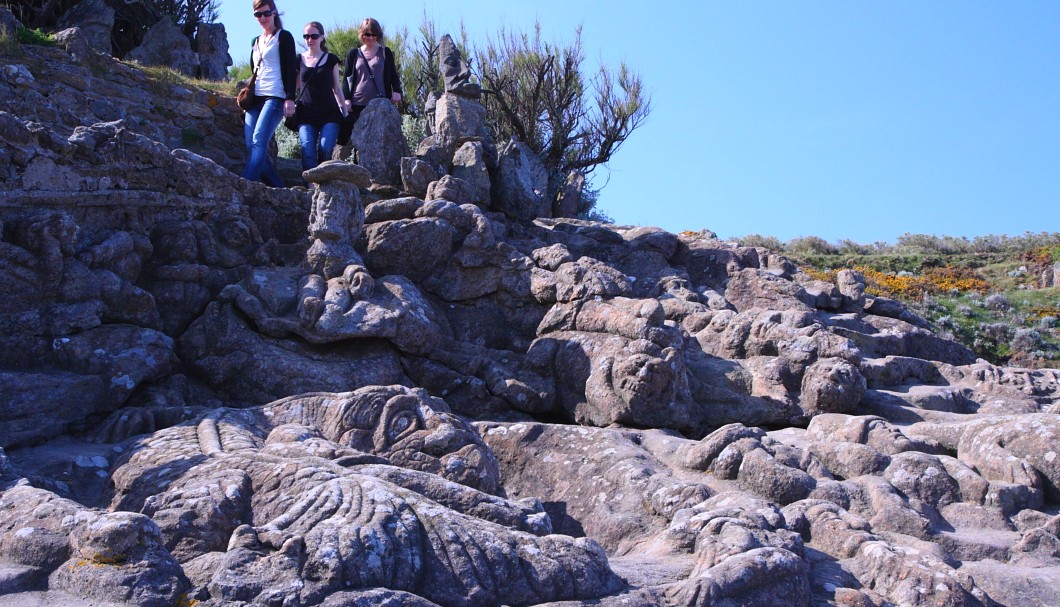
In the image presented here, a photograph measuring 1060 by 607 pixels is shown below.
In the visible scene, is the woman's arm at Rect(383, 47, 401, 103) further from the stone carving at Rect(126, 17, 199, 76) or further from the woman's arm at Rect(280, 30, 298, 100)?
the stone carving at Rect(126, 17, 199, 76)

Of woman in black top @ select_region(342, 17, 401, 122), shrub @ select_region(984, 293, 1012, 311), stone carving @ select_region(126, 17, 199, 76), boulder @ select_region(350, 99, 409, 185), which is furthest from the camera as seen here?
stone carving @ select_region(126, 17, 199, 76)

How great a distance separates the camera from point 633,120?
19.7m

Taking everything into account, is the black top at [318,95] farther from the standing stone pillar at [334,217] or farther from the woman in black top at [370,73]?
the standing stone pillar at [334,217]

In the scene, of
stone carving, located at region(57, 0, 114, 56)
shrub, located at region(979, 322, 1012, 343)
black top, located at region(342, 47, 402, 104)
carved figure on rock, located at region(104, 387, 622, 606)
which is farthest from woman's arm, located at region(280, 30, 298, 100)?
shrub, located at region(979, 322, 1012, 343)

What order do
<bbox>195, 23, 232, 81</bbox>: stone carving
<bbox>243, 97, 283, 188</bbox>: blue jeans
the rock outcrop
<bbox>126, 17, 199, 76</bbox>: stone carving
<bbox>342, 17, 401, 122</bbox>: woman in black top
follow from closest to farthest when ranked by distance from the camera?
the rock outcrop
<bbox>243, 97, 283, 188</bbox>: blue jeans
<bbox>342, 17, 401, 122</bbox>: woman in black top
<bbox>126, 17, 199, 76</bbox>: stone carving
<bbox>195, 23, 232, 81</bbox>: stone carving

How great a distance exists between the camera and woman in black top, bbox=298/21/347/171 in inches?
412

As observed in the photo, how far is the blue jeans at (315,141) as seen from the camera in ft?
33.8

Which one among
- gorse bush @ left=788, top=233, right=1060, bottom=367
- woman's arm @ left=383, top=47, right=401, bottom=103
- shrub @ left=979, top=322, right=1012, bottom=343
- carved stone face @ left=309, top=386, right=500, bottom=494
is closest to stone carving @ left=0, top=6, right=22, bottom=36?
woman's arm @ left=383, top=47, right=401, bottom=103

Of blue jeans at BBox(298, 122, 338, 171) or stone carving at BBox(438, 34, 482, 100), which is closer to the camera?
blue jeans at BBox(298, 122, 338, 171)

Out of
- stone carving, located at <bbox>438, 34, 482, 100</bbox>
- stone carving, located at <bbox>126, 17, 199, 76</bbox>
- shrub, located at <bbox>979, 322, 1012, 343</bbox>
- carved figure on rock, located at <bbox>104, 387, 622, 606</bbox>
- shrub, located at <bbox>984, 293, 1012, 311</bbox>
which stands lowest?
carved figure on rock, located at <bbox>104, 387, 622, 606</bbox>

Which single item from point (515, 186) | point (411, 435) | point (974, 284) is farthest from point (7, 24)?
point (974, 284)

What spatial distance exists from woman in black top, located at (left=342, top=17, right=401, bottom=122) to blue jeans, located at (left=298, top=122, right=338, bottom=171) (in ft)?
1.99

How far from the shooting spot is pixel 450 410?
6691mm

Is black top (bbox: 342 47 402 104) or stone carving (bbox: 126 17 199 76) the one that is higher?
stone carving (bbox: 126 17 199 76)
